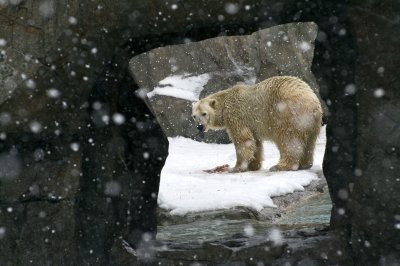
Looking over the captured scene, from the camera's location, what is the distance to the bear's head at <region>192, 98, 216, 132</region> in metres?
11.4

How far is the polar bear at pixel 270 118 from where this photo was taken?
1046 cm

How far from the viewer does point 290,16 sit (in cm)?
456

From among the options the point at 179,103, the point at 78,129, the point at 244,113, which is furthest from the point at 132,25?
the point at 179,103

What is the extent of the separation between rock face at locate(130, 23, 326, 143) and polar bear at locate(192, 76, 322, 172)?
660 centimetres

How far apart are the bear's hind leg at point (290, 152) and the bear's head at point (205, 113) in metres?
1.40

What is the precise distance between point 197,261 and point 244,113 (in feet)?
21.1

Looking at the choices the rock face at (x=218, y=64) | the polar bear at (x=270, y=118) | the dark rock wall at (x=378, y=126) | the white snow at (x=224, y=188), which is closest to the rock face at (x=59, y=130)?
the dark rock wall at (x=378, y=126)

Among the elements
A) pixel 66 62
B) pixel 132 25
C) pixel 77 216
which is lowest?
pixel 77 216

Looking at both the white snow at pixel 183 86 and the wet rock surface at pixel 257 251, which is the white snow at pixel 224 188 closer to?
the wet rock surface at pixel 257 251

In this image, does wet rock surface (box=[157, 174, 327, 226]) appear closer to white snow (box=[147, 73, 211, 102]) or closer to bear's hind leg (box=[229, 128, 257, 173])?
bear's hind leg (box=[229, 128, 257, 173])

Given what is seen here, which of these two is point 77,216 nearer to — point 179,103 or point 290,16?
point 290,16

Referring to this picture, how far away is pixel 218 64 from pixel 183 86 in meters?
1.25

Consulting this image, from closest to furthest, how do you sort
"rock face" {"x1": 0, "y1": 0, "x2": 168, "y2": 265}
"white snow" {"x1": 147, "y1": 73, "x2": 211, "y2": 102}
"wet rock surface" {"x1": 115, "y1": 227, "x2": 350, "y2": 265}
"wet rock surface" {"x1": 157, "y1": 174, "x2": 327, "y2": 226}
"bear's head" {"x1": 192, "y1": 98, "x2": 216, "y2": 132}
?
"rock face" {"x1": 0, "y1": 0, "x2": 168, "y2": 265}
"wet rock surface" {"x1": 115, "y1": 227, "x2": 350, "y2": 265}
"wet rock surface" {"x1": 157, "y1": 174, "x2": 327, "y2": 226}
"bear's head" {"x1": 192, "y1": 98, "x2": 216, "y2": 132}
"white snow" {"x1": 147, "y1": 73, "x2": 211, "y2": 102}

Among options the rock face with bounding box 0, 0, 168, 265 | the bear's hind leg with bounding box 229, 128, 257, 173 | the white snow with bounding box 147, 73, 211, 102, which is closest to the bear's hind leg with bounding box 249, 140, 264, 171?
the bear's hind leg with bounding box 229, 128, 257, 173
